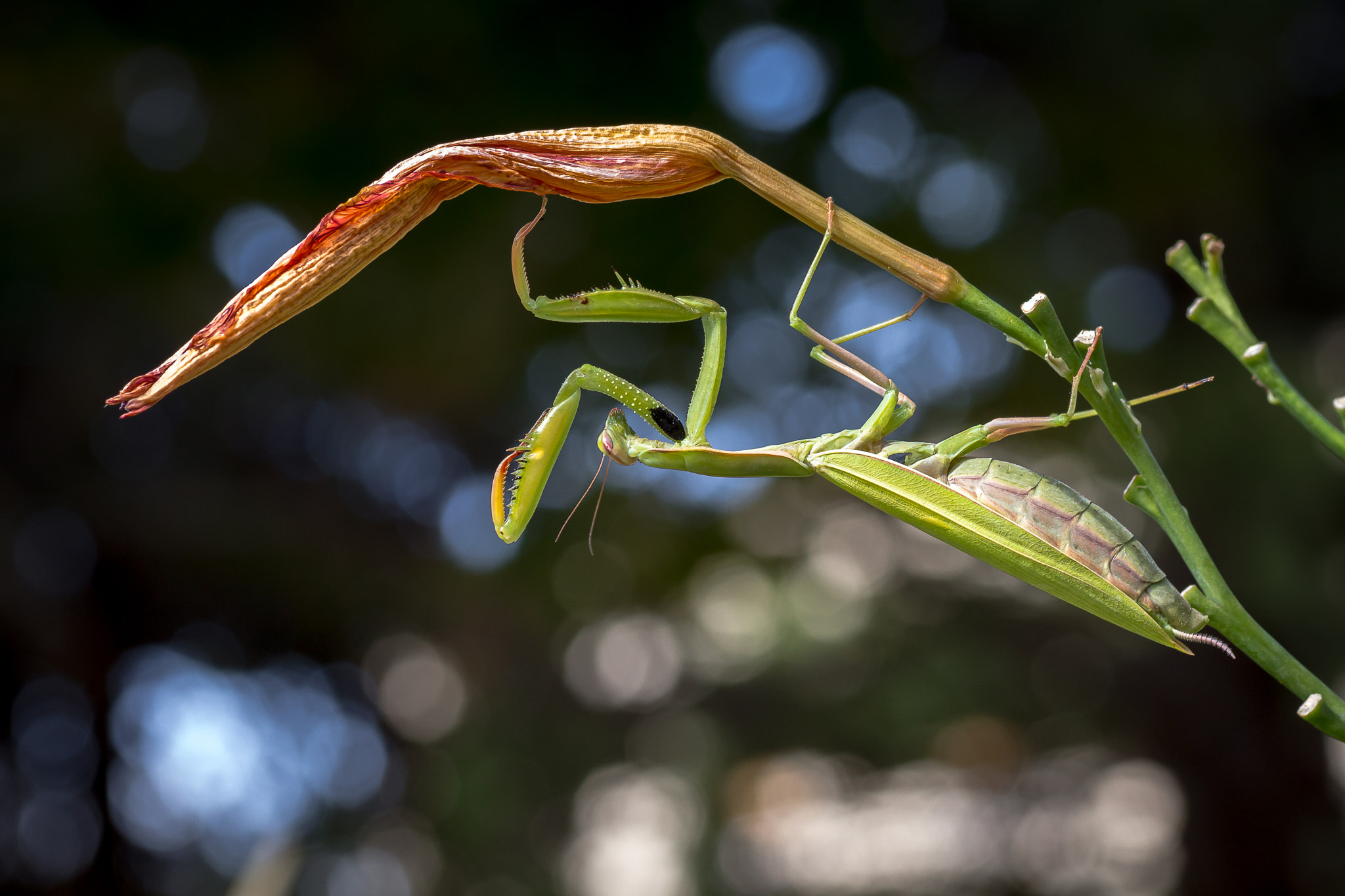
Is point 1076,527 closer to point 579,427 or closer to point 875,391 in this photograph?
point 875,391

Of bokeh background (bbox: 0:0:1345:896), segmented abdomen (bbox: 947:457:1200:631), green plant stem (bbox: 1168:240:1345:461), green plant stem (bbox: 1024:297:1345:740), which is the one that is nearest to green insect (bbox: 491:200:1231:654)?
segmented abdomen (bbox: 947:457:1200:631)

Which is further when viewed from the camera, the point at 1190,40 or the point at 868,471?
the point at 1190,40

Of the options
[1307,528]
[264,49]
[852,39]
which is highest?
[264,49]

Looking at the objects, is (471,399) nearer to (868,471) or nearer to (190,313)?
(190,313)

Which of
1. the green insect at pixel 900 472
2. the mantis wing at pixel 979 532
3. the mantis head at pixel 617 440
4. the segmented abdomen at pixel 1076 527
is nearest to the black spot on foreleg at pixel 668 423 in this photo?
the green insect at pixel 900 472

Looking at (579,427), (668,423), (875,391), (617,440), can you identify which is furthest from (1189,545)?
(579,427)

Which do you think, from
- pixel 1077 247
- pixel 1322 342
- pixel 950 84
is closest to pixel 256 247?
pixel 950 84
